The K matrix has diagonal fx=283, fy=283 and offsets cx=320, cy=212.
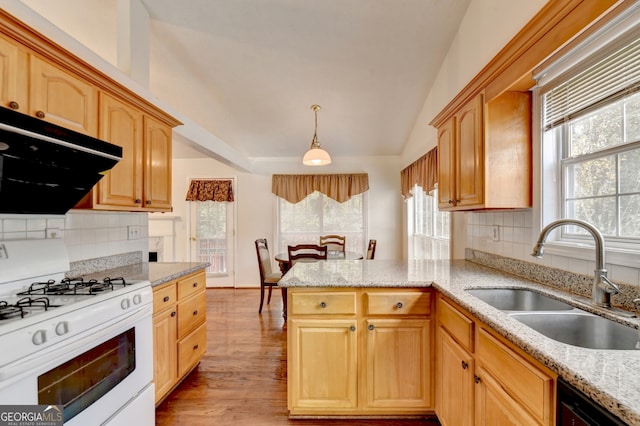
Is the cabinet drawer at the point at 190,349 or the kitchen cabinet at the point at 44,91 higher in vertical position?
the kitchen cabinet at the point at 44,91

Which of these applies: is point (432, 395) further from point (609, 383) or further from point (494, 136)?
point (494, 136)

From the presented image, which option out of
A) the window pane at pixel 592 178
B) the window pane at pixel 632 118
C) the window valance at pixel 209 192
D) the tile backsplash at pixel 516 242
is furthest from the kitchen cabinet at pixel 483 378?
the window valance at pixel 209 192

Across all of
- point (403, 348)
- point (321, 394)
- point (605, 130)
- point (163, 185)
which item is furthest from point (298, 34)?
point (321, 394)

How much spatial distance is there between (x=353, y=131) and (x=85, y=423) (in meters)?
4.00

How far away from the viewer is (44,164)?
132cm

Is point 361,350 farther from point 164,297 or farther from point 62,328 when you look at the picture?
point 62,328

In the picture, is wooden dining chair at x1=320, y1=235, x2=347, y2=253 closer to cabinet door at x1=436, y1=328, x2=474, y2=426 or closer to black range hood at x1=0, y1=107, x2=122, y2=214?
cabinet door at x1=436, y1=328, x2=474, y2=426

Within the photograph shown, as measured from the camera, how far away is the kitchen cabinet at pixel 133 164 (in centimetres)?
176

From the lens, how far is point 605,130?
140 cm

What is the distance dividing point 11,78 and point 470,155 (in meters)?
2.47

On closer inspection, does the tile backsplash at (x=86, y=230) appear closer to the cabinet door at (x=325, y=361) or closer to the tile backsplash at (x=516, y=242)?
the cabinet door at (x=325, y=361)

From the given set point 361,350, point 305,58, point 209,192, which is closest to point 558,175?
point 361,350

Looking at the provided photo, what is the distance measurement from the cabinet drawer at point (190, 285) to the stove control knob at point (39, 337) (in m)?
1.06

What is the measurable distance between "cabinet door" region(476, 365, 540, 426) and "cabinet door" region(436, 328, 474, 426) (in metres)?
0.07
